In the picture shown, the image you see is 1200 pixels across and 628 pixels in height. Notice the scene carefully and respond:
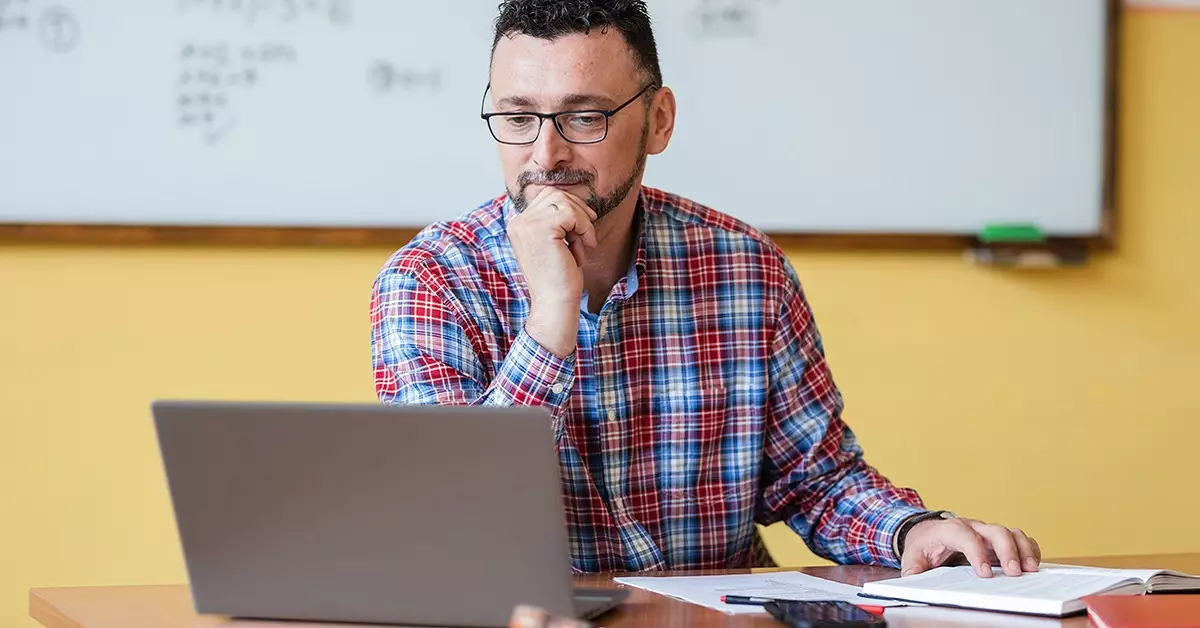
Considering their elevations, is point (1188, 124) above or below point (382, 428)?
above

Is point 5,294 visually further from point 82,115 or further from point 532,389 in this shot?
point 532,389

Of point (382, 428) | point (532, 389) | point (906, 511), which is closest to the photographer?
point (382, 428)

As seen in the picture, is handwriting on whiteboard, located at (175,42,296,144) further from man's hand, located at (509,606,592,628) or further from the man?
man's hand, located at (509,606,592,628)

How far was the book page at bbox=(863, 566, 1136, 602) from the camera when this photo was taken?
116cm

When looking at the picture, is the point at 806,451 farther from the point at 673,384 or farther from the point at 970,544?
the point at 970,544

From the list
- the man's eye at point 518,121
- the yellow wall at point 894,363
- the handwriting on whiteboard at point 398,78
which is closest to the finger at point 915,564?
the man's eye at point 518,121

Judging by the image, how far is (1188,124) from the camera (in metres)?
2.36

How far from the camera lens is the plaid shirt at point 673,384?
58.1 inches

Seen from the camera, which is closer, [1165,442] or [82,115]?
[82,115]

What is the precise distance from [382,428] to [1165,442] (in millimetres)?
1893

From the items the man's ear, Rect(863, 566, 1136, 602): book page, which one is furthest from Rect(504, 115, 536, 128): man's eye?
Rect(863, 566, 1136, 602): book page

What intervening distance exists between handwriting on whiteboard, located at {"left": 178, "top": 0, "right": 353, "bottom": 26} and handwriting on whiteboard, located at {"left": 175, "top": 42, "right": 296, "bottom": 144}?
0.05m

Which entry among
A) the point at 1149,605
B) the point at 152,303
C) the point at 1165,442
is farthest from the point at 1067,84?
the point at 152,303

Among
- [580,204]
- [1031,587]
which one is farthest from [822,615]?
[580,204]
